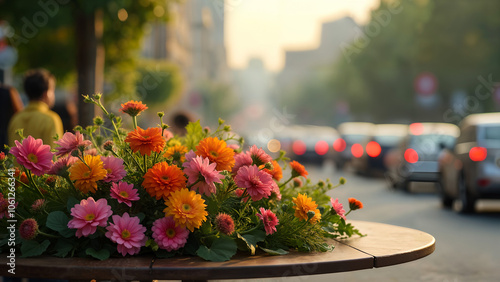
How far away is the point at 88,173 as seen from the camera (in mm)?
3170

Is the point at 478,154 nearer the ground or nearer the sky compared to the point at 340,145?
nearer the sky

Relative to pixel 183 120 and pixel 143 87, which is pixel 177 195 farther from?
pixel 143 87

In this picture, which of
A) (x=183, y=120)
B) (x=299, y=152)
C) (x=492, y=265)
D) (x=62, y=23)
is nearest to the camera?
(x=492, y=265)

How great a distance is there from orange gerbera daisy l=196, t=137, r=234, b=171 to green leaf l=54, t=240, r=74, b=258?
62 centimetres

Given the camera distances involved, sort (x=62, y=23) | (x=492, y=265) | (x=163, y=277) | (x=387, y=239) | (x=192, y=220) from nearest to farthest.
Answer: (x=163, y=277), (x=192, y=220), (x=387, y=239), (x=492, y=265), (x=62, y=23)

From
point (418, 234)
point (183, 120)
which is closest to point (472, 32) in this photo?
point (183, 120)

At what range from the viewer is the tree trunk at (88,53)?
15047 millimetres

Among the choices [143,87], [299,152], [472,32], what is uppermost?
[472,32]

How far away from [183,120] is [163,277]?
6.63 m

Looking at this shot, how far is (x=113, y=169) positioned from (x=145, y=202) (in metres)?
0.18

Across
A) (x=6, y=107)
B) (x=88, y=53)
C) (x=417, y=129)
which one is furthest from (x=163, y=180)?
(x=417, y=129)

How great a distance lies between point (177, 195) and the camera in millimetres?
3061

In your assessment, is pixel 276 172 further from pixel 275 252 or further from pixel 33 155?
pixel 33 155

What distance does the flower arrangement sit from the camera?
3047mm
